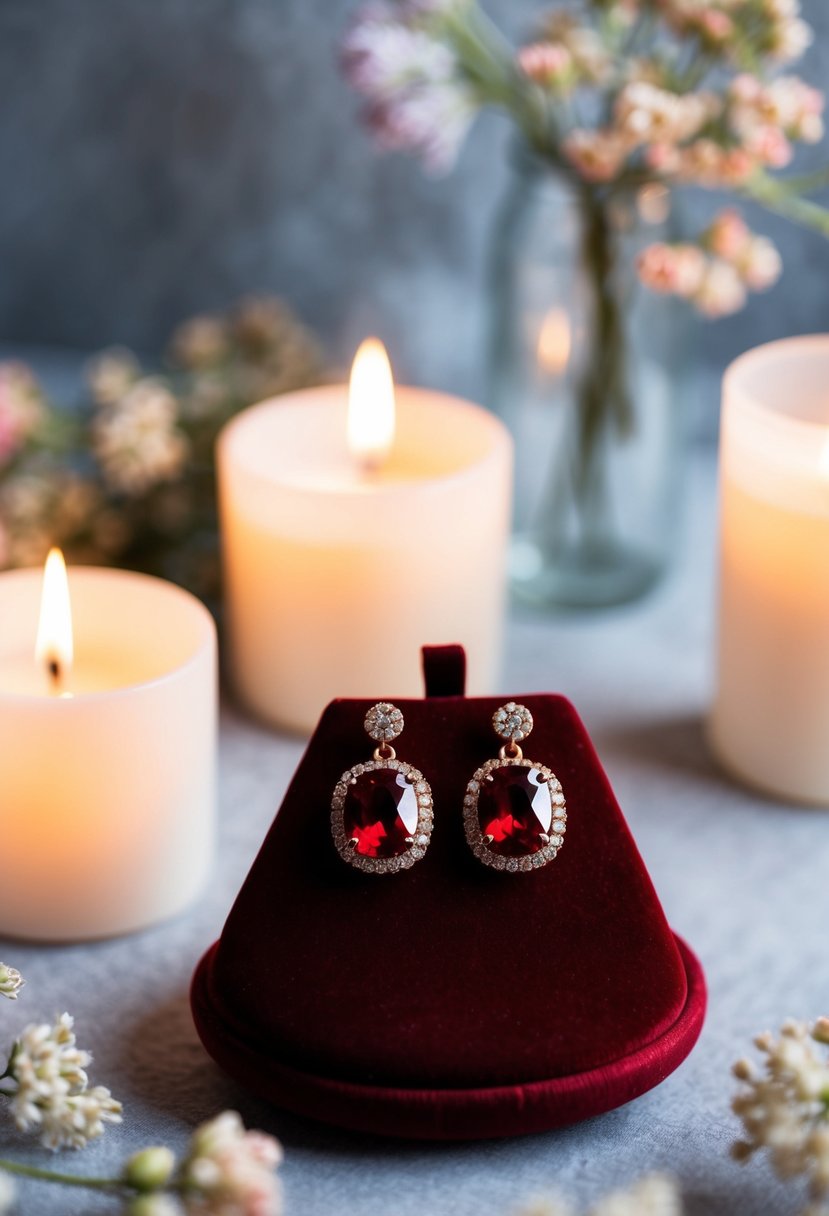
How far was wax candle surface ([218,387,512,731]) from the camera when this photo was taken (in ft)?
2.82

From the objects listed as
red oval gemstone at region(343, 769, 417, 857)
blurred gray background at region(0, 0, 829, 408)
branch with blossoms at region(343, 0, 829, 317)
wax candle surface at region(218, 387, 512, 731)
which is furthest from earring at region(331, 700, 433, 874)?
blurred gray background at region(0, 0, 829, 408)

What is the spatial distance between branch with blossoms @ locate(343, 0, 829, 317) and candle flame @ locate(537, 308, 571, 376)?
0.26ft

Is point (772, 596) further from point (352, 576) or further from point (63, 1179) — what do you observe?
point (63, 1179)

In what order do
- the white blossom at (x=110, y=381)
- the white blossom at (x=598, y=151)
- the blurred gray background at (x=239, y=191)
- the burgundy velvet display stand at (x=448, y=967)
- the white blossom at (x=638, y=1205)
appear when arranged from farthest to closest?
the blurred gray background at (x=239, y=191)
the white blossom at (x=110, y=381)
the white blossom at (x=598, y=151)
the burgundy velvet display stand at (x=448, y=967)
the white blossom at (x=638, y=1205)

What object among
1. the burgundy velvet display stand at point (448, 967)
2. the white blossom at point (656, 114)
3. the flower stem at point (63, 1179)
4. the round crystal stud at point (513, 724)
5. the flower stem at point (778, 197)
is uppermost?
the white blossom at point (656, 114)

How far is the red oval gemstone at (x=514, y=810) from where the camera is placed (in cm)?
62

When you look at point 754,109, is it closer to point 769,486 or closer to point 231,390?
point 769,486

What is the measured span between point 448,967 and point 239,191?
80 cm

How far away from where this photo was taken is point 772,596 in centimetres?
83

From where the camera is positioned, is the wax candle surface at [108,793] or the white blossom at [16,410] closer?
the wax candle surface at [108,793]

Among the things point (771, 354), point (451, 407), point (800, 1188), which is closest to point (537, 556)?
point (451, 407)

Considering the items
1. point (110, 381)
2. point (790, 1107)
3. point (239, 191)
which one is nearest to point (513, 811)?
point (790, 1107)

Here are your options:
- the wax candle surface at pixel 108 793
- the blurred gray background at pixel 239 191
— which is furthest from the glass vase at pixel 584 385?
the wax candle surface at pixel 108 793

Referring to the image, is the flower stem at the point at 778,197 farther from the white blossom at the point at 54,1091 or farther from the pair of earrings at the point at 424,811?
the white blossom at the point at 54,1091
